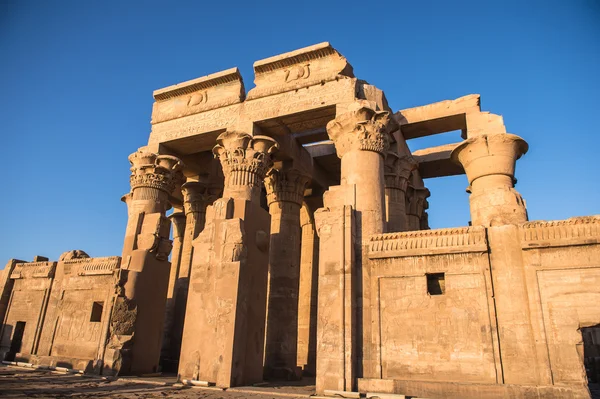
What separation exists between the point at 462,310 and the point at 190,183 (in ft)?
39.7

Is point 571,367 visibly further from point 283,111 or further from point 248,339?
point 283,111

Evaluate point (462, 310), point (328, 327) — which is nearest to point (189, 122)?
point (328, 327)

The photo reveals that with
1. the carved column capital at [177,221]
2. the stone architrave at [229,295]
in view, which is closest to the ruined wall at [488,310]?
the stone architrave at [229,295]

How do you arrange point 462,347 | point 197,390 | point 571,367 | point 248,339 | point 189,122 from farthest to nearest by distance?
1. point 189,122
2. point 248,339
3. point 197,390
4. point 462,347
5. point 571,367

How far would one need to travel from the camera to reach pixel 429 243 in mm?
9102

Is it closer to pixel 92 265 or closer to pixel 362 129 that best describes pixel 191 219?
pixel 92 265

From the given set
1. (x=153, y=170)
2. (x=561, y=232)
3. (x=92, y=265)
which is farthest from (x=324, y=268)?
(x=92, y=265)

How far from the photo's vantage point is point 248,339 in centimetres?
1044

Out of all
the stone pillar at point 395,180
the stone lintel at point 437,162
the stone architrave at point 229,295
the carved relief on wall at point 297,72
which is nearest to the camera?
the stone architrave at point 229,295

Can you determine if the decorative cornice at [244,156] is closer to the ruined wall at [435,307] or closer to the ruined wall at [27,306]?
the ruined wall at [435,307]

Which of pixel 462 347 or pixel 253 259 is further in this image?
pixel 253 259

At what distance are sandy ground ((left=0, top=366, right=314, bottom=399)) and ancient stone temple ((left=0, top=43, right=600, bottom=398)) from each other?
2.39 feet

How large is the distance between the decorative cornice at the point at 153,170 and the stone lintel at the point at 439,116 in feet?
24.5

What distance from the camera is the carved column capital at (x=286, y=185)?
15.0 metres
